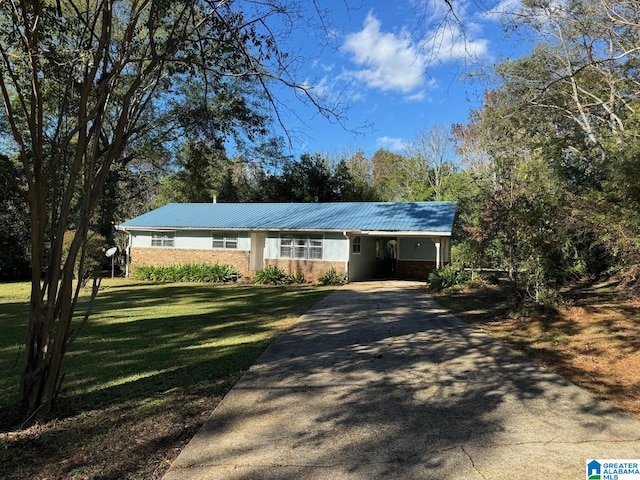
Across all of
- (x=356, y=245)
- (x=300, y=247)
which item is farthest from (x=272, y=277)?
(x=356, y=245)

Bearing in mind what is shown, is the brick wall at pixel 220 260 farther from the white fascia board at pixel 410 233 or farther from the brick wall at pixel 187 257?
the white fascia board at pixel 410 233

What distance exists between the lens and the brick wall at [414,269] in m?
20.8

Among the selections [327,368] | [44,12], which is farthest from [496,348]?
[44,12]

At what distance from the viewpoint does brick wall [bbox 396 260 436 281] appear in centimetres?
2084

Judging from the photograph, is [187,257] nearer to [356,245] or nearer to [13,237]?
[356,245]

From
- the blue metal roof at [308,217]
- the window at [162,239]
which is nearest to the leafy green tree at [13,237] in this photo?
the blue metal roof at [308,217]

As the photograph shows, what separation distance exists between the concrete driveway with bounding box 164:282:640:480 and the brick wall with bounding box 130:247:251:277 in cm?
1397

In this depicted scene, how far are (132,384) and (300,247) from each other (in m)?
15.0

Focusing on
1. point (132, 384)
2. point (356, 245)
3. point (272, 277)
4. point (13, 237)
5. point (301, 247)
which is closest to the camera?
point (132, 384)

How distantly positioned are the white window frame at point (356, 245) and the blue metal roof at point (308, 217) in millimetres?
891

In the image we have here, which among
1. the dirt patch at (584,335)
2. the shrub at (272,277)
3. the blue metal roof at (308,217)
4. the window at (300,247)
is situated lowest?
the dirt patch at (584,335)

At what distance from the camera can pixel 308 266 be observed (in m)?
19.9

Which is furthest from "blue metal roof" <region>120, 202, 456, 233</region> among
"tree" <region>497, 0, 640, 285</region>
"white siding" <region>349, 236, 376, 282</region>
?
"tree" <region>497, 0, 640, 285</region>

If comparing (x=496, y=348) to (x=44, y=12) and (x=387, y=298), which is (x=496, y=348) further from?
(x=44, y=12)
